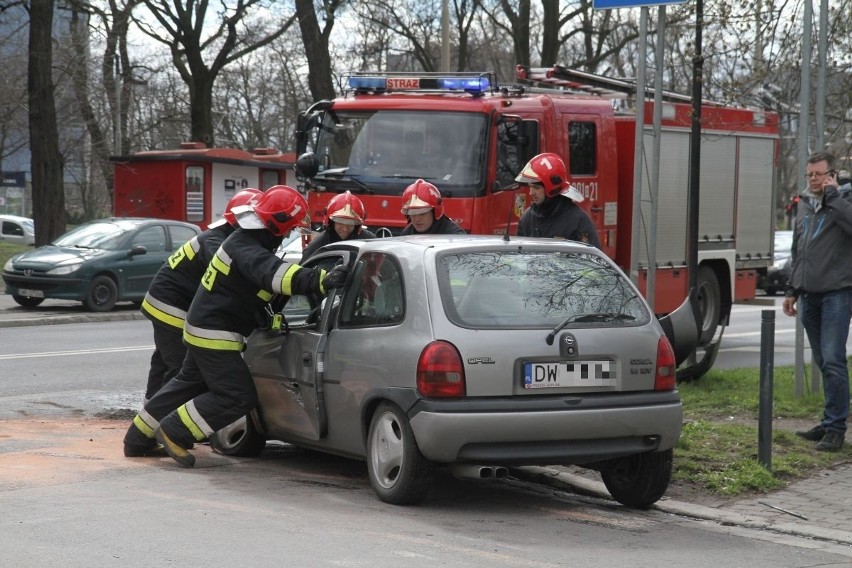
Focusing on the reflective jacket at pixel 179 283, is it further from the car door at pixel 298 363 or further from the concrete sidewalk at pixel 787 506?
the concrete sidewalk at pixel 787 506

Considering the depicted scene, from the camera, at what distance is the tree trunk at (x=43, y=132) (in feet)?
87.0

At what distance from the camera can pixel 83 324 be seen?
749 inches

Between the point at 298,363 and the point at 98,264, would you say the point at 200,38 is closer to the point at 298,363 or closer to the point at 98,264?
the point at 98,264

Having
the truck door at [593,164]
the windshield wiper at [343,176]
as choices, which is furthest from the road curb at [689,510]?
the truck door at [593,164]

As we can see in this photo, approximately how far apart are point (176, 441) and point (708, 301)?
9.71 meters

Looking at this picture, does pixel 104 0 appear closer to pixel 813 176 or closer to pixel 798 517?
pixel 813 176

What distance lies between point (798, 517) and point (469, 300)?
2.11 meters

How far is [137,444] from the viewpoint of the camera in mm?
8078

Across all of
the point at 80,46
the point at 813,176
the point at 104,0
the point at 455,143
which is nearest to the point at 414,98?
the point at 455,143

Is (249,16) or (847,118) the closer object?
(847,118)

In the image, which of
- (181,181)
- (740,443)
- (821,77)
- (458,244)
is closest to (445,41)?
(181,181)

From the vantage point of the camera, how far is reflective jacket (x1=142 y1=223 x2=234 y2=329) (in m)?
8.63

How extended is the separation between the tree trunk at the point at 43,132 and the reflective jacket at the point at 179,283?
1915 centimetres

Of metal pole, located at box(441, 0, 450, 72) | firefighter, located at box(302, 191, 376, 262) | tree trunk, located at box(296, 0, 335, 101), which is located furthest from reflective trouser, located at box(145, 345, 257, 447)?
metal pole, located at box(441, 0, 450, 72)
